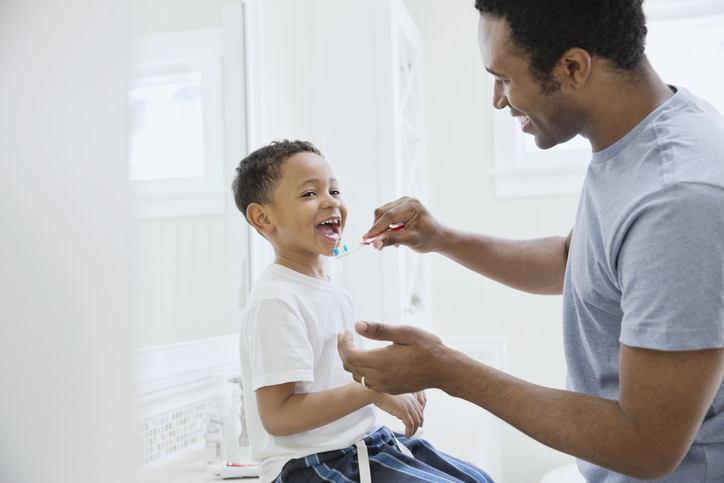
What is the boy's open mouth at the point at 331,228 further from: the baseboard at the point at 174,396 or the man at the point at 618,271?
the baseboard at the point at 174,396

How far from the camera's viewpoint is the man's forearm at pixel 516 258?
138 cm

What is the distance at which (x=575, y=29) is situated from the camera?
2.86ft

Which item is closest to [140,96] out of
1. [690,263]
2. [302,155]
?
[302,155]

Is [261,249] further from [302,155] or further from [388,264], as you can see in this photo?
[302,155]

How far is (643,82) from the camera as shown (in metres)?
0.91

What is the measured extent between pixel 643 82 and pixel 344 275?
1367 millimetres

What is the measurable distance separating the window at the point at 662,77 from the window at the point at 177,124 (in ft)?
4.36

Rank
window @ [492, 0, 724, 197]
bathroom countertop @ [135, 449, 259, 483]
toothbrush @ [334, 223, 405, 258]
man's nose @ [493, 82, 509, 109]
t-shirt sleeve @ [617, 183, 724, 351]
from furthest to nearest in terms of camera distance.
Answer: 1. window @ [492, 0, 724, 197]
2. bathroom countertop @ [135, 449, 259, 483]
3. toothbrush @ [334, 223, 405, 258]
4. man's nose @ [493, 82, 509, 109]
5. t-shirt sleeve @ [617, 183, 724, 351]

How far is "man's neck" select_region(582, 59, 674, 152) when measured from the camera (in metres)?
0.91

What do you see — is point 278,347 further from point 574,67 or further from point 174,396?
point 574,67

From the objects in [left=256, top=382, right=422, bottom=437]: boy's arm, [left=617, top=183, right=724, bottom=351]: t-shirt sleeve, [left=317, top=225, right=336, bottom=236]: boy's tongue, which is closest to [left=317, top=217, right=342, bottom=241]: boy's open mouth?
[left=317, top=225, right=336, bottom=236]: boy's tongue

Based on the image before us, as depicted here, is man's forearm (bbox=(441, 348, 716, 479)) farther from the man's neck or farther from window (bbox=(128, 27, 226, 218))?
window (bbox=(128, 27, 226, 218))

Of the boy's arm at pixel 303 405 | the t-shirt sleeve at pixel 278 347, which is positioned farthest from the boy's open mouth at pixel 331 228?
the boy's arm at pixel 303 405

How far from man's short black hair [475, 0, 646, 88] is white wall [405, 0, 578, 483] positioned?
5.42 feet
